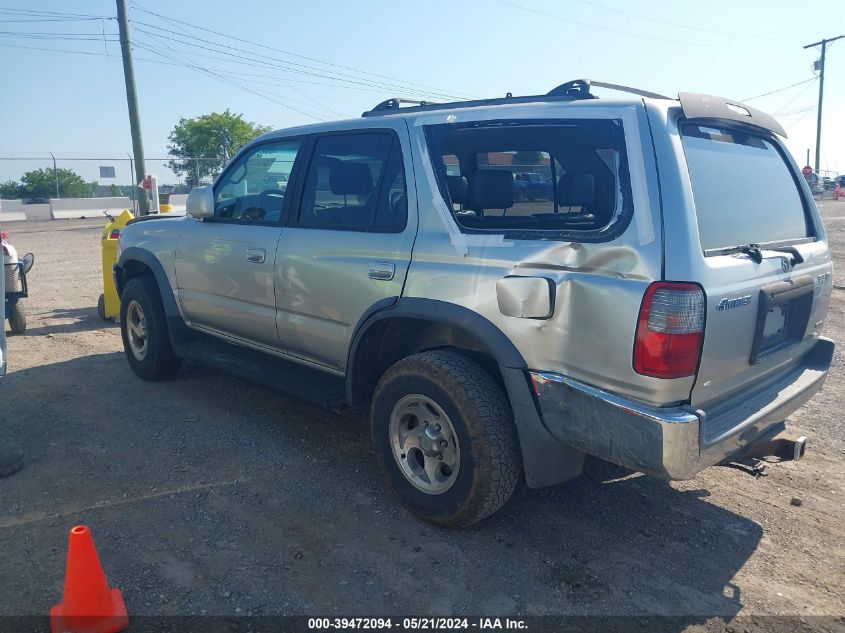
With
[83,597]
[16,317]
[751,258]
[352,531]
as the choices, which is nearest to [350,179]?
[352,531]

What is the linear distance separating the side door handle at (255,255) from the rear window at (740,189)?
263 cm

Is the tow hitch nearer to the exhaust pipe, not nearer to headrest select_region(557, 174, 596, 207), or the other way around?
the exhaust pipe

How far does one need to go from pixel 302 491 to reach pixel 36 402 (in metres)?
2.78

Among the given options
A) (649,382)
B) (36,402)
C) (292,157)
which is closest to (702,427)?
(649,382)

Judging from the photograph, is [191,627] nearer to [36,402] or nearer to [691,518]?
[691,518]

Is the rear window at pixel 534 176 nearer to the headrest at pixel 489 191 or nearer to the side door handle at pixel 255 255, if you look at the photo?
the headrest at pixel 489 191

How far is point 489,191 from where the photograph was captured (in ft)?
11.5

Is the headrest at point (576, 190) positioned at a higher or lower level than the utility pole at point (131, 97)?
lower

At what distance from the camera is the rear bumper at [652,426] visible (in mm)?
2682

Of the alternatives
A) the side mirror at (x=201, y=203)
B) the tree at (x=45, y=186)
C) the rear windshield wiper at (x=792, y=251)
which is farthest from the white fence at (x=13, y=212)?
the rear windshield wiper at (x=792, y=251)

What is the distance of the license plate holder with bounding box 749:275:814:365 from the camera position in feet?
9.93

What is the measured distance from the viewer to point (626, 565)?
322 centimetres

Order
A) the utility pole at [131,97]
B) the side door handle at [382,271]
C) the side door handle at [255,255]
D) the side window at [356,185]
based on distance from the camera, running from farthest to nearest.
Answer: the utility pole at [131,97]
the side door handle at [255,255]
the side window at [356,185]
the side door handle at [382,271]

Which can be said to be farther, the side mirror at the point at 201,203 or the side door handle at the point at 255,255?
the side mirror at the point at 201,203
